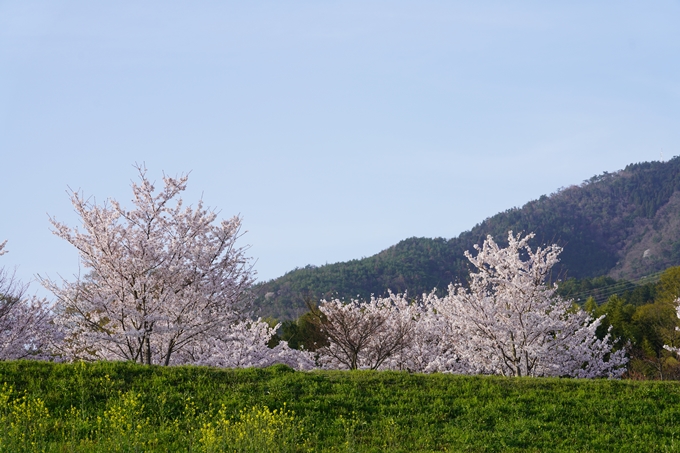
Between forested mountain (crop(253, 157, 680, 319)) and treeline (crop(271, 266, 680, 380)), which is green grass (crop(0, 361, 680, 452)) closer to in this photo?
treeline (crop(271, 266, 680, 380))

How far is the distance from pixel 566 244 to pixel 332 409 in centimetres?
7777

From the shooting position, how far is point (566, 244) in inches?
3342

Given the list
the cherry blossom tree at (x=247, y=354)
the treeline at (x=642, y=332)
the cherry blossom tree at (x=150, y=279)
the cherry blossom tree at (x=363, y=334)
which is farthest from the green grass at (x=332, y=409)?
the treeline at (x=642, y=332)

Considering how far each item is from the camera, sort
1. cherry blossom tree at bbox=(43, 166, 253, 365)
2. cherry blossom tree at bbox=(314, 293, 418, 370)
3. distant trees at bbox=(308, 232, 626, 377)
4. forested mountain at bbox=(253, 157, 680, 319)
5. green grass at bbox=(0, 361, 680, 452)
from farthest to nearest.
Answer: forested mountain at bbox=(253, 157, 680, 319) → cherry blossom tree at bbox=(314, 293, 418, 370) → distant trees at bbox=(308, 232, 626, 377) → cherry blossom tree at bbox=(43, 166, 253, 365) → green grass at bbox=(0, 361, 680, 452)

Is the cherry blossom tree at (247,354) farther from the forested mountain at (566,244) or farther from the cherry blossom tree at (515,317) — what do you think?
the forested mountain at (566,244)

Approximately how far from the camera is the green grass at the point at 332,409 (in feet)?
36.1

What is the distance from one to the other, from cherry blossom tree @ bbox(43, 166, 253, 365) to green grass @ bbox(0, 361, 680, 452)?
410 centimetres

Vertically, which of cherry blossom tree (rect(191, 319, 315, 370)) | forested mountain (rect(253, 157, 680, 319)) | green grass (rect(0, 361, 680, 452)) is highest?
forested mountain (rect(253, 157, 680, 319))

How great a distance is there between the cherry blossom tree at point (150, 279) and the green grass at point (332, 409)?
4096mm

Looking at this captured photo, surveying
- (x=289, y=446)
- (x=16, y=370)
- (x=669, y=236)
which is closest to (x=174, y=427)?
(x=289, y=446)

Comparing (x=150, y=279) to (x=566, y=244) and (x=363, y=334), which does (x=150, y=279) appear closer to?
(x=363, y=334)

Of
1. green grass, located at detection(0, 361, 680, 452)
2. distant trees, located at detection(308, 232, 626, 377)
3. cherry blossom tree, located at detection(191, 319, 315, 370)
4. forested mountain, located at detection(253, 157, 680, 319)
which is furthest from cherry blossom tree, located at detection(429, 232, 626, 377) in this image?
forested mountain, located at detection(253, 157, 680, 319)

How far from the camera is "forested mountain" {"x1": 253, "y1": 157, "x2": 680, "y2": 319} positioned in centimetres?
9981

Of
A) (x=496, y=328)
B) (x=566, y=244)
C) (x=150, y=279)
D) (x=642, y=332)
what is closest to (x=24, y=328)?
(x=150, y=279)
